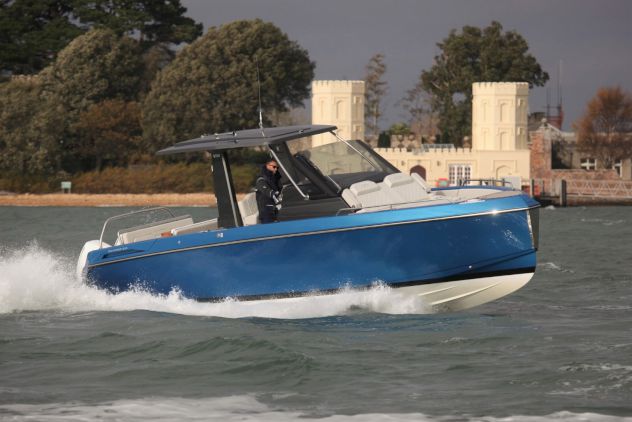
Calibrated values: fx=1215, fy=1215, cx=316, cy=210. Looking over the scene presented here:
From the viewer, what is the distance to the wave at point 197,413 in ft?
Result: 29.7

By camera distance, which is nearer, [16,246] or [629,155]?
[16,246]

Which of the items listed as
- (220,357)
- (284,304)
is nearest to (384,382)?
(220,357)

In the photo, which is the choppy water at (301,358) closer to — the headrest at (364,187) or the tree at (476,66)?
the headrest at (364,187)

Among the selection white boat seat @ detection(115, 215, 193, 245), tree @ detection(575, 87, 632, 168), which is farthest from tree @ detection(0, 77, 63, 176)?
white boat seat @ detection(115, 215, 193, 245)

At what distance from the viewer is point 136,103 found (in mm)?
69875

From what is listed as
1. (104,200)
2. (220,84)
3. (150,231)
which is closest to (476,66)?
(220,84)

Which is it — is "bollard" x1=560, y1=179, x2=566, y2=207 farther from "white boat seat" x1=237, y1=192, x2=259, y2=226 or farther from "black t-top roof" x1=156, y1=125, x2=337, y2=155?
"white boat seat" x1=237, y1=192, x2=259, y2=226

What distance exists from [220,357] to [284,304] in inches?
67.6

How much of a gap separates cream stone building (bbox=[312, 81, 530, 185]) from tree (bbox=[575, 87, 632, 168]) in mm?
3794

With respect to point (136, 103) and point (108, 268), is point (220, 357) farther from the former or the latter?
point (136, 103)

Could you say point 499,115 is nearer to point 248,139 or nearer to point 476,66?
point 476,66

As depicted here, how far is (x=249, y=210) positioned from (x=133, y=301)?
163 cm

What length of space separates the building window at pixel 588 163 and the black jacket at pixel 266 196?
64055 millimetres

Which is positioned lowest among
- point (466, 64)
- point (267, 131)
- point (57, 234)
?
point (57, 234)
